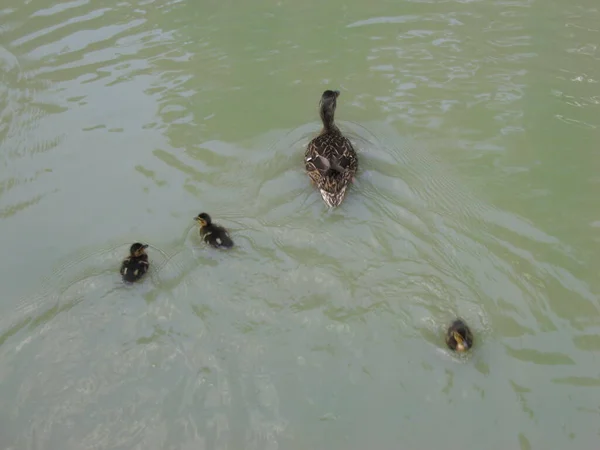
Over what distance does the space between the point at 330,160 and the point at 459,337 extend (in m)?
1.71

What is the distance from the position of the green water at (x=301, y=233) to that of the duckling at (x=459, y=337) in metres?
0.08

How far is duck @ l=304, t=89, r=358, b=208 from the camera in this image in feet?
13.0

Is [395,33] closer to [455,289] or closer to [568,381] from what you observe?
[455,289]

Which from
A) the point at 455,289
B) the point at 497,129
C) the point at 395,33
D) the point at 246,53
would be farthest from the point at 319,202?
the point at 395,33

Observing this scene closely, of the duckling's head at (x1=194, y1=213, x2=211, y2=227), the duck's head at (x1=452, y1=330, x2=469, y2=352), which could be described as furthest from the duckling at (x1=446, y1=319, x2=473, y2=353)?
the duckling's head at (x1=194, y1=213, x2=211, y2=227)

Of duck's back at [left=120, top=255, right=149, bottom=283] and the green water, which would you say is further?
duck's back at [left=120, top=255, right=149, bottom=283]

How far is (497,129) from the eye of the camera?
473 centimetres

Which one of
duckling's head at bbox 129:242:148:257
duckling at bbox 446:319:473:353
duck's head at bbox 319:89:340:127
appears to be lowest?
duckling at bbox 446:319:473:353

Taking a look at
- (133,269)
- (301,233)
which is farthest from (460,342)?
(133,269)

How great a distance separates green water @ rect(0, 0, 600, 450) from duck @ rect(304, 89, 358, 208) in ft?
0.45

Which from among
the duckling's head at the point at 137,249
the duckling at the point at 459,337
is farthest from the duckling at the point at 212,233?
the duckling at the point at 459,337

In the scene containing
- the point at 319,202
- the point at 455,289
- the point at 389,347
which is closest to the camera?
the point at 389,347

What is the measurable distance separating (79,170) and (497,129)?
3.80 meters

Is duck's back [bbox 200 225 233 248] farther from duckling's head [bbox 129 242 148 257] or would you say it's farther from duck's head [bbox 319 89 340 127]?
duck's head [bbox 319 89 340 127]
